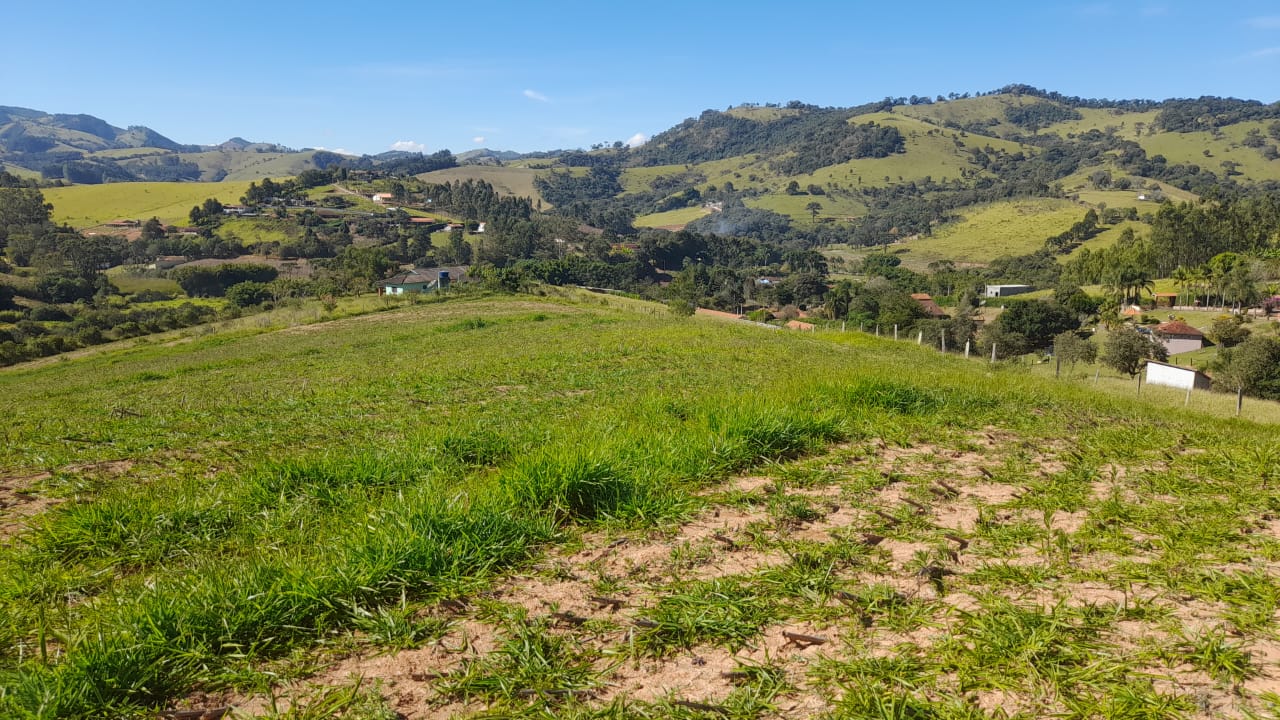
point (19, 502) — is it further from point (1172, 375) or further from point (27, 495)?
point (1172, 375)

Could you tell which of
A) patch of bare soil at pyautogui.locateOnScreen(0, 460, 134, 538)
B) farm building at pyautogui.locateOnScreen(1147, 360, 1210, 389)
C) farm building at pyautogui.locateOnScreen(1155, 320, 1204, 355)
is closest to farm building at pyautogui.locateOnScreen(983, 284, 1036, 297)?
farm building at pyautogui.locateOnScreen(1155, 320, 1204, 355)

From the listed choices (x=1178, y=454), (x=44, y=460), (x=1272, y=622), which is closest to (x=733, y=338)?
(x=1178, y=454)

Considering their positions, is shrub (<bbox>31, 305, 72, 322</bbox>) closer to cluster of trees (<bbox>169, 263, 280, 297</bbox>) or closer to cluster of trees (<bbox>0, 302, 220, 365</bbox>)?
cluster of trees (<bbox>0, 302, 220, 365</bbox>)

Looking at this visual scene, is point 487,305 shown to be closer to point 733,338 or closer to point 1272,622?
point 733,338

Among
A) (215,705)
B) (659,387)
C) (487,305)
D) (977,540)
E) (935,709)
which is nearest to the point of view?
(935,709)

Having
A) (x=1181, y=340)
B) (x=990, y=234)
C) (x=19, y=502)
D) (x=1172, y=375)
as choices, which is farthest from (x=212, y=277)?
(x=990, y=234)

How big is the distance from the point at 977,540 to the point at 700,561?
5.39ft

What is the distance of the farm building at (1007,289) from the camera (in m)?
107

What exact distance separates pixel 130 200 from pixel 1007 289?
192 metres

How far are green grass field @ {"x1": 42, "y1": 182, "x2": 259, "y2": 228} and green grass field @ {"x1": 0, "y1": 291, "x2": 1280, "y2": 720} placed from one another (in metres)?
167

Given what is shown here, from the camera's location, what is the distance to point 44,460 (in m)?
6.91

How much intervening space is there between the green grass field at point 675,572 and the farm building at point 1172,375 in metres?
43.7

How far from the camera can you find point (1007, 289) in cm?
10912

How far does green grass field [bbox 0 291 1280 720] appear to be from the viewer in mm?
2496
